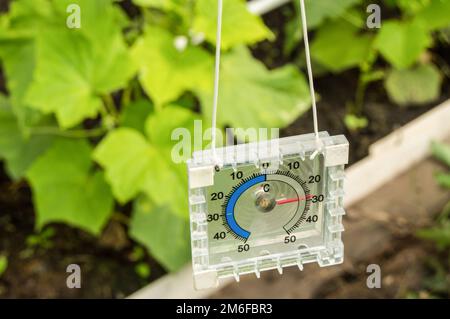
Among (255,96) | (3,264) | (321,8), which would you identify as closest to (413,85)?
(321,8)

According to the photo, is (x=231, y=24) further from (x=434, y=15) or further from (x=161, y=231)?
(x=434, y=15)

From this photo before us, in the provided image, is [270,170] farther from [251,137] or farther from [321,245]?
[251,137]

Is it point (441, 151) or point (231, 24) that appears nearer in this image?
point (231, 24)

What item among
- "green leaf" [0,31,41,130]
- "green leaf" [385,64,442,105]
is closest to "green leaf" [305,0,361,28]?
"green leaf" [385,64,442,105]

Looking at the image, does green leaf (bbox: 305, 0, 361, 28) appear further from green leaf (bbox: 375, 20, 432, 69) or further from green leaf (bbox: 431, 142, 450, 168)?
green leaf (bbox: 431, 142, 450, 168)

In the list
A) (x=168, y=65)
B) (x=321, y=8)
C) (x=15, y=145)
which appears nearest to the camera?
(x=168, y=65)

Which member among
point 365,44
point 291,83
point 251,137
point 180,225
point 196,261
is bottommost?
point 196,261
